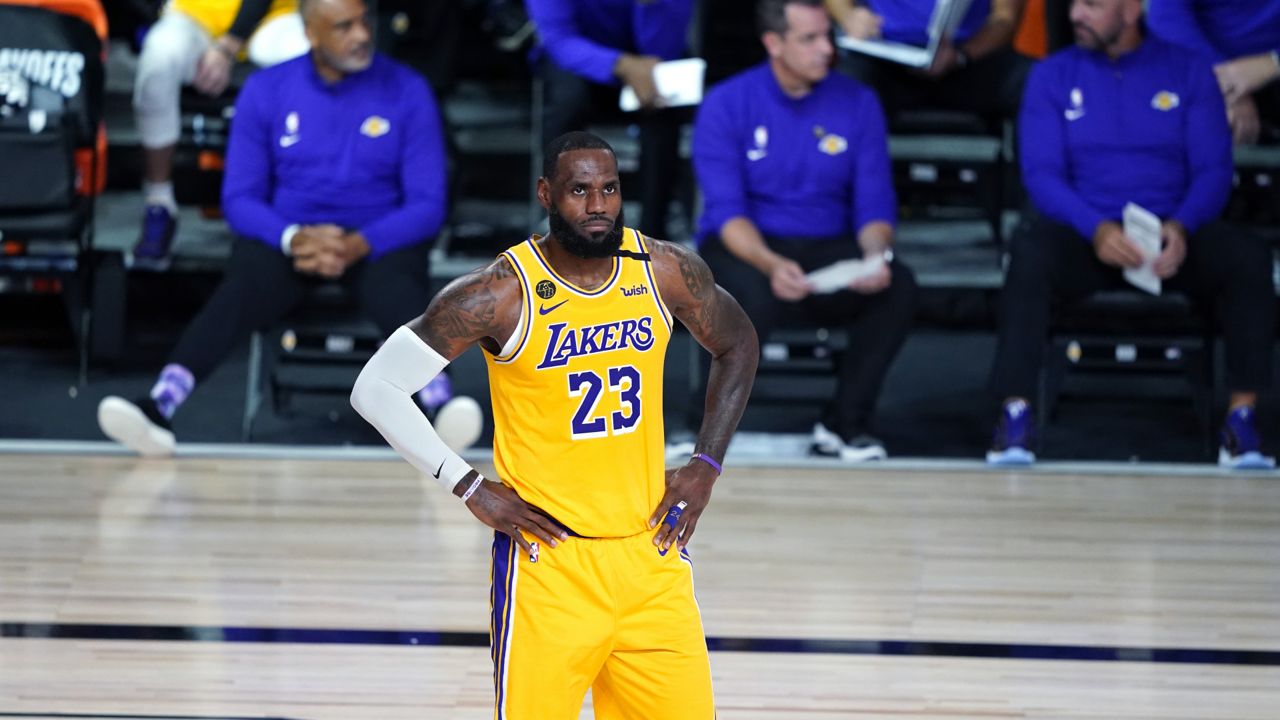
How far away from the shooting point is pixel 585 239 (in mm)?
3031

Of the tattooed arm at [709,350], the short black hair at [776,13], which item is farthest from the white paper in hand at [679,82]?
the tattooed arm at [709,350]

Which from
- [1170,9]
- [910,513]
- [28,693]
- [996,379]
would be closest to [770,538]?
[910,513]

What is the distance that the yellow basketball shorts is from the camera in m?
3.07

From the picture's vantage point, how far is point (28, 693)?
4156 mm

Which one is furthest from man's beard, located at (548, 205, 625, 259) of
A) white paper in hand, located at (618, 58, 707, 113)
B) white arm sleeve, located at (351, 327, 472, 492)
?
white paper in hand, located at (618, 58, 707, 113)

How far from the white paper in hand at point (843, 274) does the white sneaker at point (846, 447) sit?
0.49m

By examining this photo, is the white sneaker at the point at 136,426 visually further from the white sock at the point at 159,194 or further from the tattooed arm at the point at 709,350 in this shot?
the tattooed arm at the point at 709,350

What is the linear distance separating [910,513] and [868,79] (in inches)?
88.9

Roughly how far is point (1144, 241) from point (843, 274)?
100 centimetres

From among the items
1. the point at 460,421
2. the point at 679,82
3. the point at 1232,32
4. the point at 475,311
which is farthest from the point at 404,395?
the point at 1232,32

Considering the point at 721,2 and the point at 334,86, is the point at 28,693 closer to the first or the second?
the point at 334,86

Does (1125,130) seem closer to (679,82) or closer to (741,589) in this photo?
(679,82)

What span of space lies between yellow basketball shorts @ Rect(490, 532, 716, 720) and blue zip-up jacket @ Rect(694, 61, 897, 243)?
3.39 m

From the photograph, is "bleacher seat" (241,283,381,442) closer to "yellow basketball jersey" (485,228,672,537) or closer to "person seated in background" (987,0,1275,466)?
"person seated in background" (987,0,1275,466)
